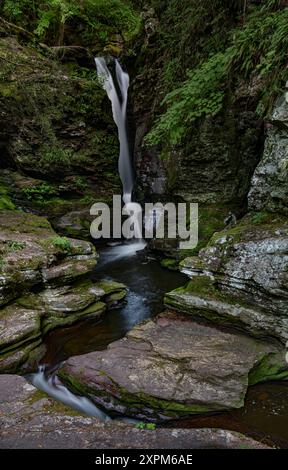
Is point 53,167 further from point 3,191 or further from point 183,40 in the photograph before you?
point 183,40

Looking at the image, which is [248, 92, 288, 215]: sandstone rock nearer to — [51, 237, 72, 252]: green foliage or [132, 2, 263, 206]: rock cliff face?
[132, 2, 263, 206]: rock cliff face

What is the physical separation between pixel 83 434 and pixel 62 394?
1.24 metres

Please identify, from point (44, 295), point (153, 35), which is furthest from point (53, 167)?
point (44, 295)

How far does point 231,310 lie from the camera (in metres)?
5.28

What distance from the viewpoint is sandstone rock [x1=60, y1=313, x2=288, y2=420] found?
13.1 ft

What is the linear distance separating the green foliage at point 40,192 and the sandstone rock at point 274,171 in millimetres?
5862

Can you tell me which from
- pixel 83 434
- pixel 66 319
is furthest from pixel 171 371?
pixel 66 319

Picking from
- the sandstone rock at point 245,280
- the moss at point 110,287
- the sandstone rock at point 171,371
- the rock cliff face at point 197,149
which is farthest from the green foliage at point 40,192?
the sandstone rock at point 171,371

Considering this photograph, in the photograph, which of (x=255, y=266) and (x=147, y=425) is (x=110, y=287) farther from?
(x=147, y=425)

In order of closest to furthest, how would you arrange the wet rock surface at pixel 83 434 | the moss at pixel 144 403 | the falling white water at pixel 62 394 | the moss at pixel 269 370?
the wet rock surface at pixel 83 434, the moss at pixel 144 403, the falling white water at pixel 62 394, the moss at pixel 269 370

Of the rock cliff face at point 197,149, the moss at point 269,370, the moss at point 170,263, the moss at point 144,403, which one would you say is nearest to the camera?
the moss at point 144,403

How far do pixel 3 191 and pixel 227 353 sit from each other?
744cm

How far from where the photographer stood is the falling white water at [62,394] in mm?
4184

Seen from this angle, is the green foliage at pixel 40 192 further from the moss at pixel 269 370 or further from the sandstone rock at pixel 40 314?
the moss at pixel 269 370
